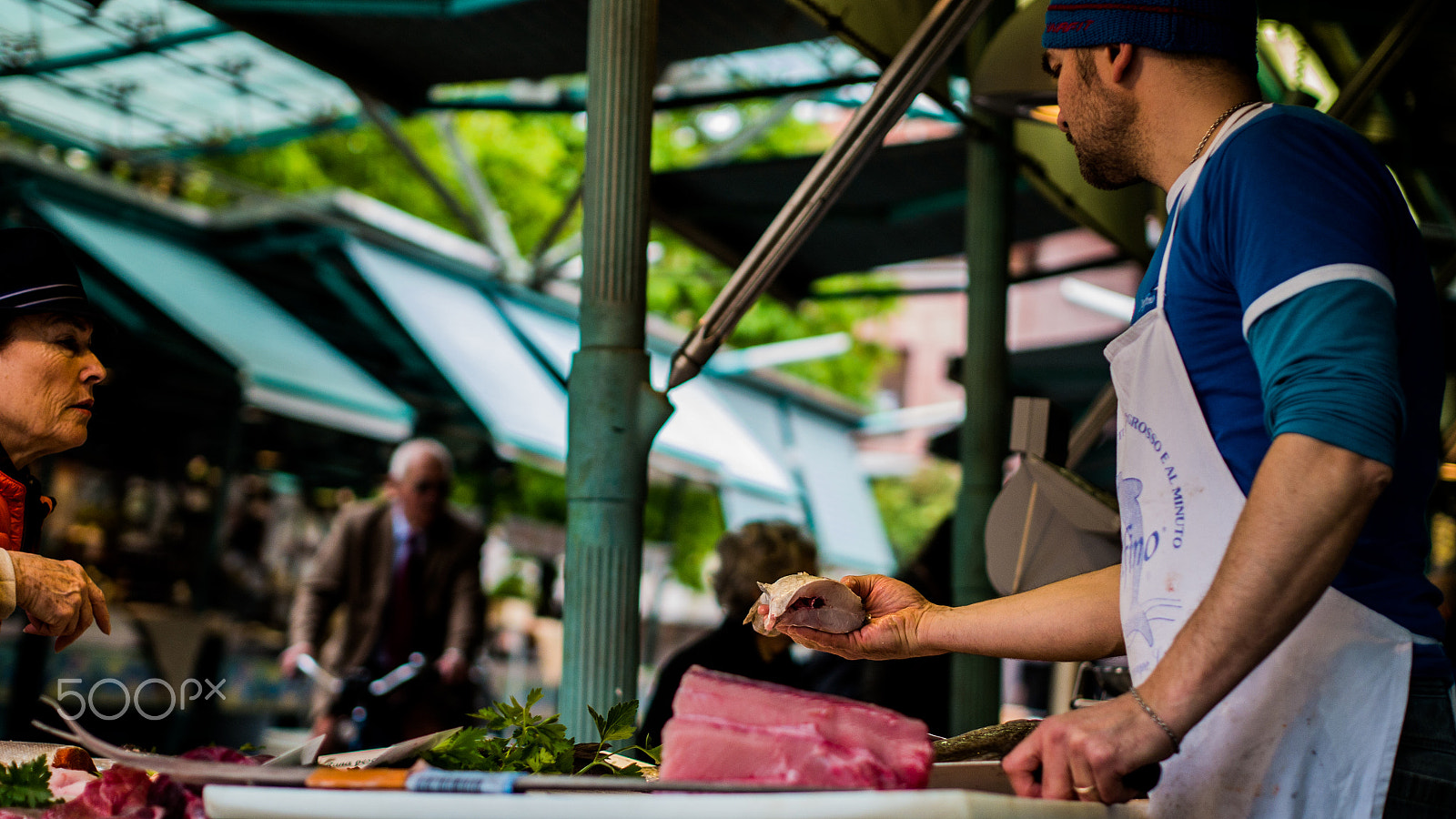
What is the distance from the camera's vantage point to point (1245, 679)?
1.69 metres

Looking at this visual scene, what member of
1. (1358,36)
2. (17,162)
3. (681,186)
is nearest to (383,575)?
(681,186)

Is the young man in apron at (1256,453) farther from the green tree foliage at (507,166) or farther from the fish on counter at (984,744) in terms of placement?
the green tree foliage at (507,166)

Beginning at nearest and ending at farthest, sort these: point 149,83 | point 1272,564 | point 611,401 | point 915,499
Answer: point 1272,564 → point 611,401 → point 149,83 → point 915,499

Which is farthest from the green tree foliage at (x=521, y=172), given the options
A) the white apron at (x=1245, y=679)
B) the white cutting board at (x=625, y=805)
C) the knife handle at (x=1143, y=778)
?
the white cutting board at (x=625, y=805)

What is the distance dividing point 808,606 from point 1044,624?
0.42 metres

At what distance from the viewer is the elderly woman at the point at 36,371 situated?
237 centimetres

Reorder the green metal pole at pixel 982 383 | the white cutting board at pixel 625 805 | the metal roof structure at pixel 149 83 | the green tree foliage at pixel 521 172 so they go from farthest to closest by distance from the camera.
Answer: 1. the green tree foliage at pixel 521 172
2. the metal roof structure at pixel 149 83
3. the green metal pole at pixel 982 383
4. the white cutting board at pixel 625 805

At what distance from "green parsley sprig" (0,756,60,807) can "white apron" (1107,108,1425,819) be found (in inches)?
62.4

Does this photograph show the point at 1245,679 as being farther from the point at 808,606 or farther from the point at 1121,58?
the point at 1121,58

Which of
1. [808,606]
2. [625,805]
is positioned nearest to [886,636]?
[808,606]

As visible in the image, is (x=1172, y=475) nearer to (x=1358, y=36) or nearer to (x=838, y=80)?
(x=838, y=80)

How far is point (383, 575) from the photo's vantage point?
265 inches

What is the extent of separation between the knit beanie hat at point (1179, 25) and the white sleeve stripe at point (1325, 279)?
1.69 feet

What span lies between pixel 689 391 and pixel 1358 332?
1271 cm
